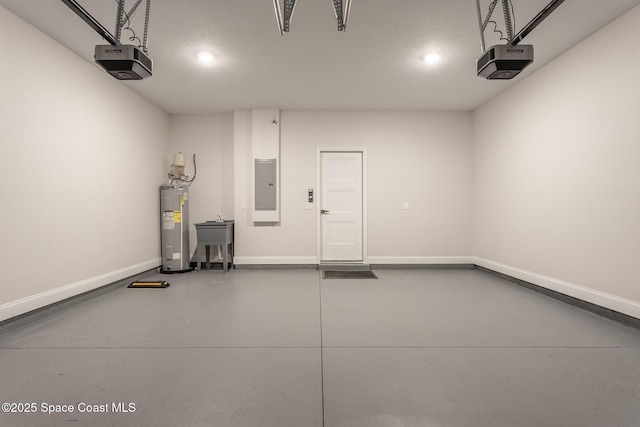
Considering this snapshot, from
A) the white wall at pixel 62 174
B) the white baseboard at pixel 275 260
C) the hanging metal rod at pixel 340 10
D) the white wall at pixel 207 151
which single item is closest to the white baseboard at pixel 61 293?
the white wall at pixel 62 174

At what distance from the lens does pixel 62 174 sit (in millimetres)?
3084

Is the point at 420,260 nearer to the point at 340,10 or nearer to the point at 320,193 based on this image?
the point at 320,193

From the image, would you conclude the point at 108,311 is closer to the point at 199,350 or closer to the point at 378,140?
the point at 199,350

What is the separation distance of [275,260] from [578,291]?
14.3ft

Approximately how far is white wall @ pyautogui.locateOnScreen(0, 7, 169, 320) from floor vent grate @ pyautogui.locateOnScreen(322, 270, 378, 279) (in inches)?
124

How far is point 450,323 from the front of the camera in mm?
2582

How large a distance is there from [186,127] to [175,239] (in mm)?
2245

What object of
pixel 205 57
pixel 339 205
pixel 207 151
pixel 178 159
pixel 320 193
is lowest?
pixel 339 205

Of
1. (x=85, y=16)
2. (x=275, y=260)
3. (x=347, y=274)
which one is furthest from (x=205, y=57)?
(x=347, y=274)

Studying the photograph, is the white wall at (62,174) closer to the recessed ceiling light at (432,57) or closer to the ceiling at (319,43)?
the ceiling at (319,43)

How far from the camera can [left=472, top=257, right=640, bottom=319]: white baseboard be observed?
255cm

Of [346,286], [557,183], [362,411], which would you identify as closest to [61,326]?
[362,411]

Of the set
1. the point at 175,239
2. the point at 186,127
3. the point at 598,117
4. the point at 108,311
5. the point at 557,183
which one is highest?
the point at 186,127

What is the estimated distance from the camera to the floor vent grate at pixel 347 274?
4492 millimetres
